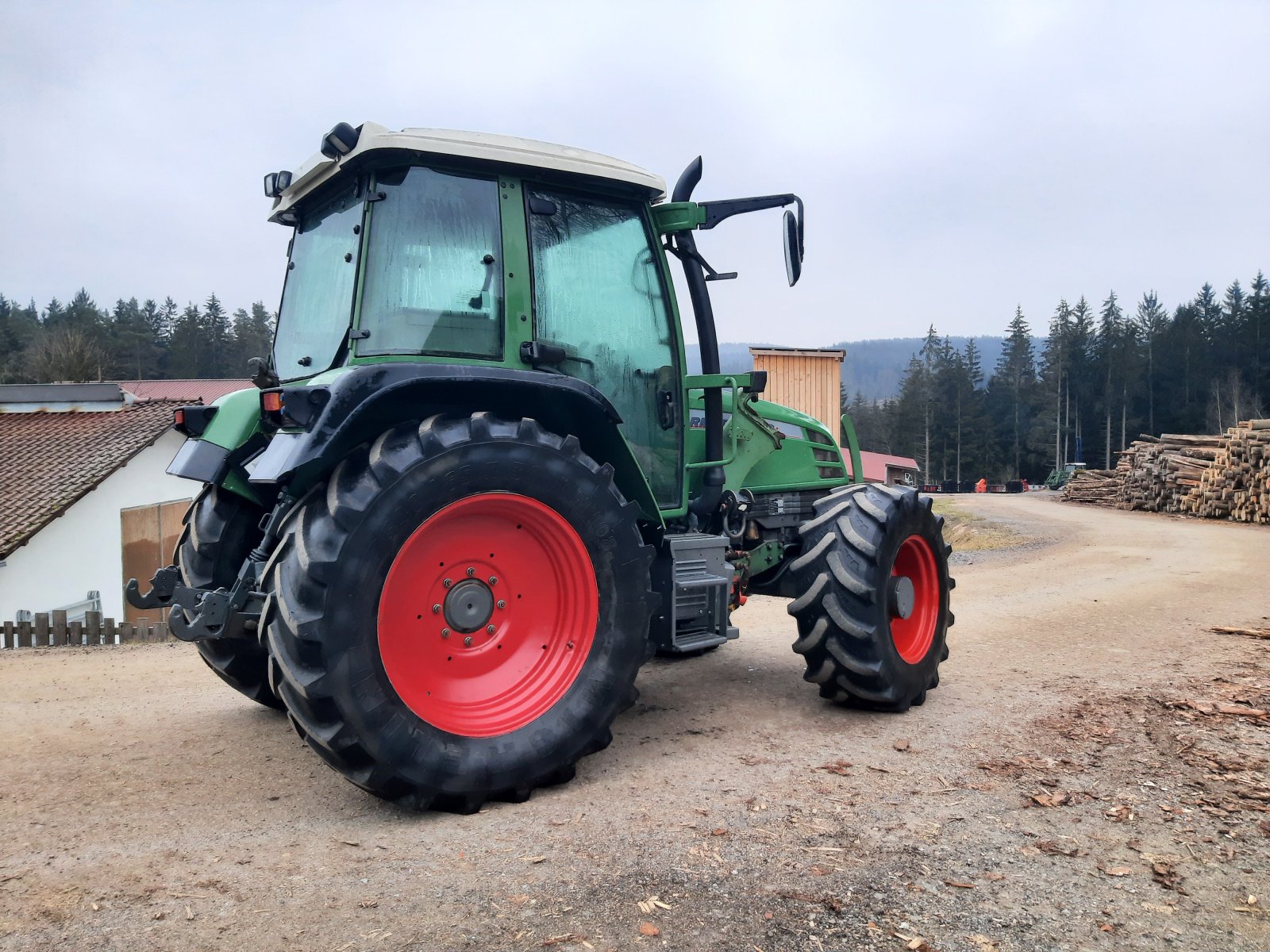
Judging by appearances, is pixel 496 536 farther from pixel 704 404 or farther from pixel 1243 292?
pixel 1243 292

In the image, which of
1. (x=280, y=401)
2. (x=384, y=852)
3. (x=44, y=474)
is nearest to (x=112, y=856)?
(x=384, y=852)

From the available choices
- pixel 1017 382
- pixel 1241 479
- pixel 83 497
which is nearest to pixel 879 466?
pixel 1241 479

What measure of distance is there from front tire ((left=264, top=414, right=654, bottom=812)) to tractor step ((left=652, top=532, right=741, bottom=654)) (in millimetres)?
473

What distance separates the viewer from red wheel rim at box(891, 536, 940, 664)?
5496mm

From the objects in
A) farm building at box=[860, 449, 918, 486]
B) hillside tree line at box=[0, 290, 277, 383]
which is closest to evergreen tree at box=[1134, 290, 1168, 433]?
farm building at box=[860, 449, 918, 486]

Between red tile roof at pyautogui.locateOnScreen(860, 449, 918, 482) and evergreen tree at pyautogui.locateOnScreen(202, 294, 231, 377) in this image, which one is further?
evergreen tree at pyautogui.locateOnScreen(202, 294, 231, 377)

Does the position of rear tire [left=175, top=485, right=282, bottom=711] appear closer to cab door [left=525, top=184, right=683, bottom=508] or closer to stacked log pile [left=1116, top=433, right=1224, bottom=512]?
cab door [left=525, top=184, right=683, bottom=508]

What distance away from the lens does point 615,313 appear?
4629 millimetres

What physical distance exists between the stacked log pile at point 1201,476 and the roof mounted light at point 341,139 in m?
21.0

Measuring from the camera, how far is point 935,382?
79.7 meters

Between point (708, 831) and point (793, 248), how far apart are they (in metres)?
2.98

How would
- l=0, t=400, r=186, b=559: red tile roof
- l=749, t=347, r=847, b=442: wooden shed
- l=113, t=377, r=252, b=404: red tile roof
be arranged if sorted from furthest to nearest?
l=113, t=377, r=252, b=404: red tile roof, l=749, t=347, r=847, b=442: wooden shed, l=0, t=400, r=186, b=559: red tile roof

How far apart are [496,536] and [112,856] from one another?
177cm

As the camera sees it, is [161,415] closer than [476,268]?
No
